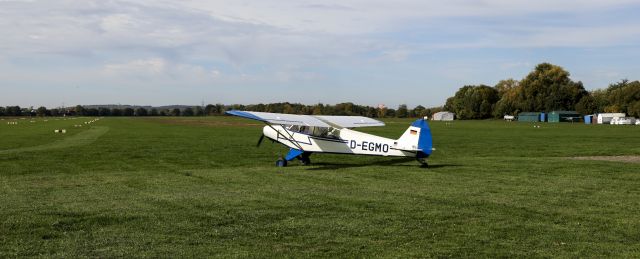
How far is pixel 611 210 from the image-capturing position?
9.20 meters

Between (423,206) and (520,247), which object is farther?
(423,206)

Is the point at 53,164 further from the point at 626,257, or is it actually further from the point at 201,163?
the point at 626,257

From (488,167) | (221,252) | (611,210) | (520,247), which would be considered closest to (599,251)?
(520,247)

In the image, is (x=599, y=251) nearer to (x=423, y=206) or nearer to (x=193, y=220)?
(x=423, y=206)

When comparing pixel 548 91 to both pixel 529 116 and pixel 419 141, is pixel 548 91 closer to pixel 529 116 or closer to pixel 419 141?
pixel 529 116

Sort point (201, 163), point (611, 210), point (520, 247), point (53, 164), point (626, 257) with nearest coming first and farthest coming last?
point (626, 257) < point (520, 247) < point (611, 210) < point (53, 164) < point (201, 163)

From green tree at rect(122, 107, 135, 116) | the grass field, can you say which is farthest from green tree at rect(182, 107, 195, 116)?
the grass field

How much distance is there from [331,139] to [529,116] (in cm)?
9993

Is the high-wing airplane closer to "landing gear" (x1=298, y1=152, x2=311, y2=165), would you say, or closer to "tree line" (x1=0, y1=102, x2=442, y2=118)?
"landing gear" (x1=298, y1=152, x2=311, y2=165)

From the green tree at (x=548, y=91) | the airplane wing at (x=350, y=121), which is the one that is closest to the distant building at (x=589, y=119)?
the green tree at (x=548, y=91)

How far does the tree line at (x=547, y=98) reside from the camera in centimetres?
10450

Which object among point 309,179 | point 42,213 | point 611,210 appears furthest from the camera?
point 309,179

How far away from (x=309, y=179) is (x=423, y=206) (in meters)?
4.72

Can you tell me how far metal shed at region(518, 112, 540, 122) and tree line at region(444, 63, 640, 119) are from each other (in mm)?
4896
